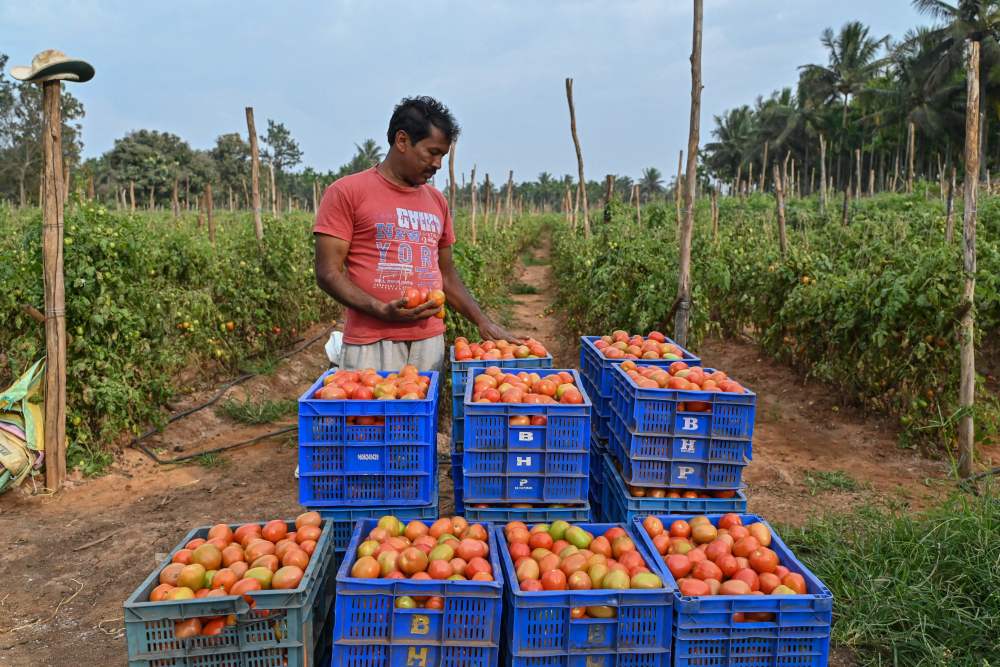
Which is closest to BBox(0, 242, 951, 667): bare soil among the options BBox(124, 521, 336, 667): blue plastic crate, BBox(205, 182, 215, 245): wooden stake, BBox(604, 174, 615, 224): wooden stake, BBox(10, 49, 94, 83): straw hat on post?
BBox(124, 521, 336, 667): blue plastic crate

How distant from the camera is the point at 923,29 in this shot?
3903 cm

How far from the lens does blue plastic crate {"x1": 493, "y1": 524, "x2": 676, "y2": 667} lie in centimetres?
213

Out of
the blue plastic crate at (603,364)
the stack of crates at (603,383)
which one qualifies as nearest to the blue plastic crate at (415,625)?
the stack of crates at (603,383)

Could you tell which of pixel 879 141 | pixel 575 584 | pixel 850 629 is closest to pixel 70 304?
pixel 575 584

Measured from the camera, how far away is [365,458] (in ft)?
9.34

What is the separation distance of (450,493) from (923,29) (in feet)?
154

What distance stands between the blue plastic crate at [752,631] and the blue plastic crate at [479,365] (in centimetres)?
183

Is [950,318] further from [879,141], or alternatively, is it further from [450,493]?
[879,141]

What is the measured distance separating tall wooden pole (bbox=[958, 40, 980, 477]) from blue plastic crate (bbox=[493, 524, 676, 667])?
380cm

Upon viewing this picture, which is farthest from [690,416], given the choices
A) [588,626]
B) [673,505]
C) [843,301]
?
[843,301]

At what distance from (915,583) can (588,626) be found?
2.12 meters

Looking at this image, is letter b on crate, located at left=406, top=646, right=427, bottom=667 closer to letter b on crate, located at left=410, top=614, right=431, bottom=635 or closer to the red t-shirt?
letter b on crate, located at left=410, top=614, right=431, bottom=635

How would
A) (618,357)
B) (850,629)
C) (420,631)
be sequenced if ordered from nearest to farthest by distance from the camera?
(420,631) < (850,629) < (618,357)

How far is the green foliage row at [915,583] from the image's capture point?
2877mm
